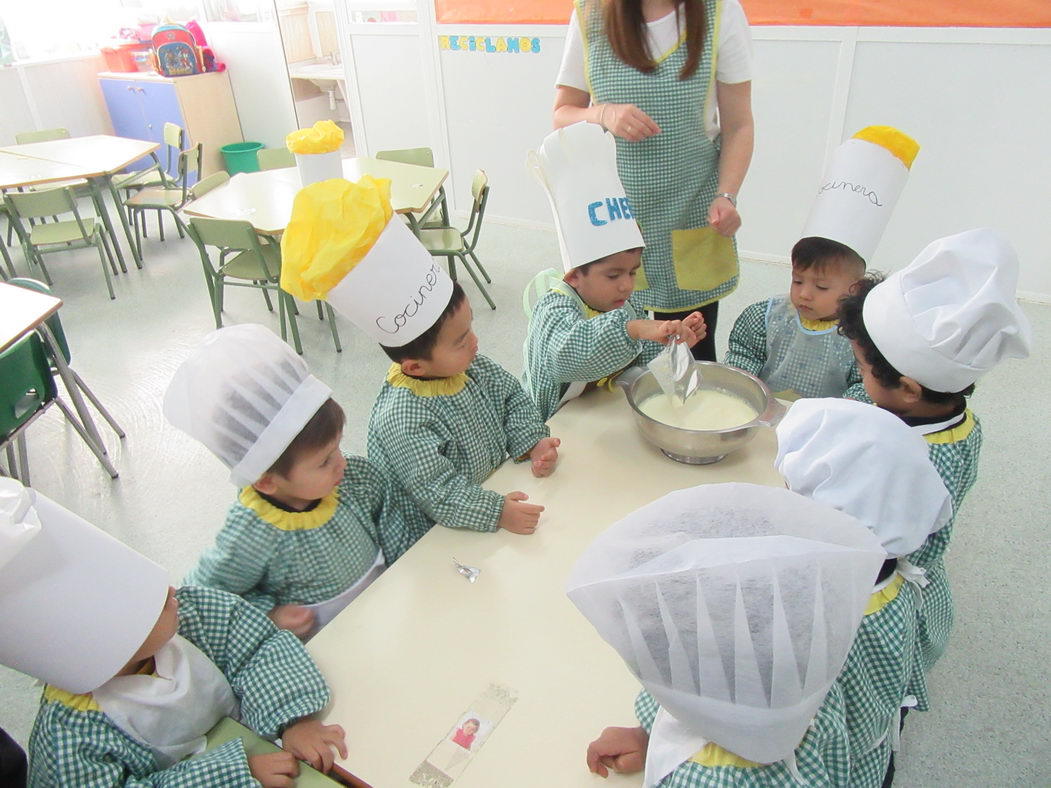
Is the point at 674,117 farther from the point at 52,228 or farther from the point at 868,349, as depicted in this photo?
the point at 52,228

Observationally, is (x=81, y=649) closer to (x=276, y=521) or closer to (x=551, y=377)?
(x=276, y=521)

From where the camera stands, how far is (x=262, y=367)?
0.94 metres

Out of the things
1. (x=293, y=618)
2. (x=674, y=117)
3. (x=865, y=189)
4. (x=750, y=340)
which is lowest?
(x=293, y=618)

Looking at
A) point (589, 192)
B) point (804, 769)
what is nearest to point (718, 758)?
point (804, 769)

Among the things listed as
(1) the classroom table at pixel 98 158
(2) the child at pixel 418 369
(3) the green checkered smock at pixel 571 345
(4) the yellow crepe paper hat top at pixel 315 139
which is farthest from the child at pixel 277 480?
Answer: (1) the classroom table at pixel 98 158

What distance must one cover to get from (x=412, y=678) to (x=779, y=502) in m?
0.51

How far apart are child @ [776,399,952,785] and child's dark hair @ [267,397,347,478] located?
624 millimetres

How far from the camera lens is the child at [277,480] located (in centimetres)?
92

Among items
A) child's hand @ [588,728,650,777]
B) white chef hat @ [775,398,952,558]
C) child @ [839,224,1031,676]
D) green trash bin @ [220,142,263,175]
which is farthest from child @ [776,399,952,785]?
green trash bin @ [220,142,263,175]

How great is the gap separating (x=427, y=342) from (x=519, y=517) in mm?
317

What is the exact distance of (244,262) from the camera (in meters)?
3.09

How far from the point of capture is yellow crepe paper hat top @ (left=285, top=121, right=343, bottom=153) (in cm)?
268

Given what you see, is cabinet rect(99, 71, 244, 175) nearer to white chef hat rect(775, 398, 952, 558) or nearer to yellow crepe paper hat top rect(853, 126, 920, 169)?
yellow crepe paper hat top rect(853, 126, 920, 169)

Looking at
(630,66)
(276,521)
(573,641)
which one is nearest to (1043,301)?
(630,66)
